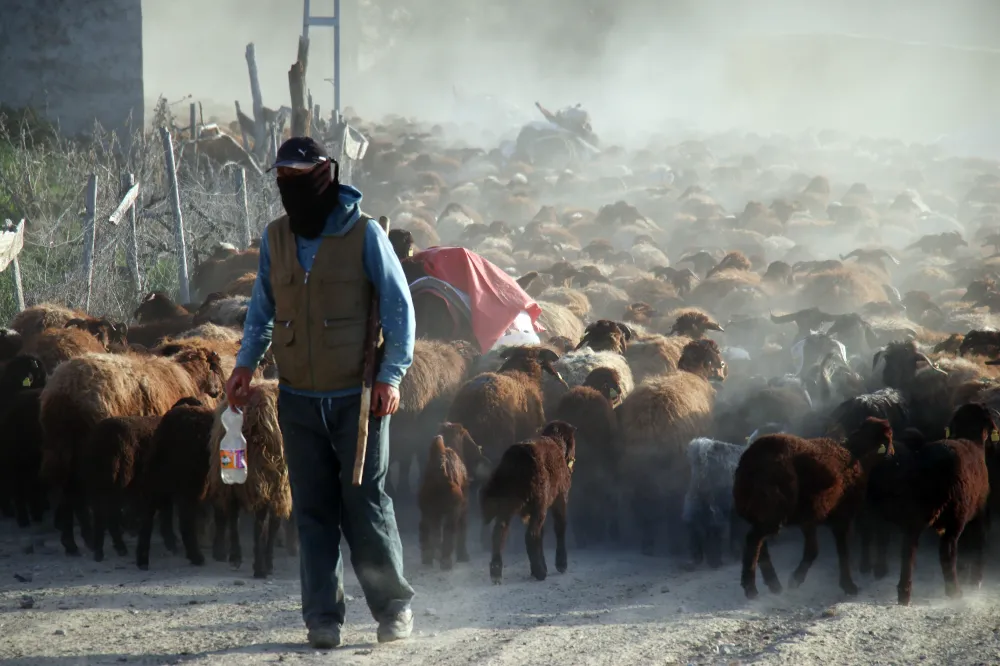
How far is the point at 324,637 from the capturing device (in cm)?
472

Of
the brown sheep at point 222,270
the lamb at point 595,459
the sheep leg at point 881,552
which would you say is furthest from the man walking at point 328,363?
the brown sheep at point 222,270

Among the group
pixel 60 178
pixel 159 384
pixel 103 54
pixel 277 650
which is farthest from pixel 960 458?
pixel 103 54

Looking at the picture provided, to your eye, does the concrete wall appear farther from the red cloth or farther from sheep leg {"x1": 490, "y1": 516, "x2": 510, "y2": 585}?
sheep leg {"x1": 490, "y1": 516, "x2": 510, "y2": 585}

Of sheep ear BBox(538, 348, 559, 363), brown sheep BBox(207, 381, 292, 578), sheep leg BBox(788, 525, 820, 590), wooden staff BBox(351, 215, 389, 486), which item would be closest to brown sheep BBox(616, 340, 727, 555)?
sheep ear BBox(538, 348, 559, 363)

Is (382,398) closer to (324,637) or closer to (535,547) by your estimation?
(324,637)

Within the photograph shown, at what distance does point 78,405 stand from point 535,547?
3.17 metres

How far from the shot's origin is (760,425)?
891cm

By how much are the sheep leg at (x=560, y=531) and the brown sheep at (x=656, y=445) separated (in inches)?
39.1

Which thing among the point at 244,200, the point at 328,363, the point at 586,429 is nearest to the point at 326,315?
the point at 328,363

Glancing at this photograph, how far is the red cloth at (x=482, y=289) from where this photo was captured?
1074cm

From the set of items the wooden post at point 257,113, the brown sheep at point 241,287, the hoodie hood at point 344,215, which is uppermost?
the wooden post at point 257,113

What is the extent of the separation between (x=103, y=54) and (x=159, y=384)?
1432 cm

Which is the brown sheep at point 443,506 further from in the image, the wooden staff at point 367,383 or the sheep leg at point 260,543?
the wooden staff at point 367,383

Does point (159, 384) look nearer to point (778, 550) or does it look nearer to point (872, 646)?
point (778, 550)
